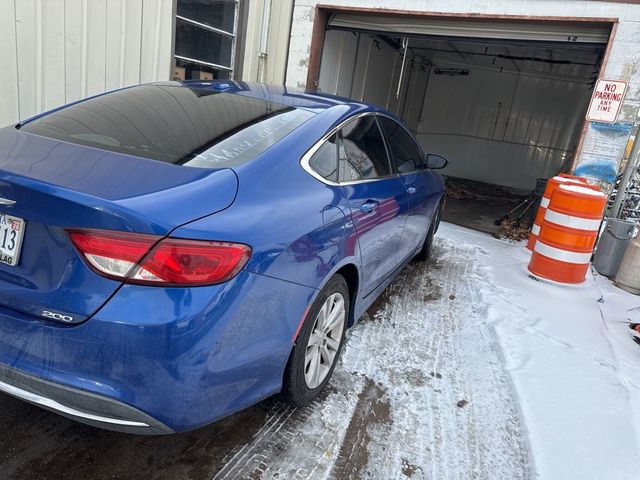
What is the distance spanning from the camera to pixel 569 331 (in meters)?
4.06

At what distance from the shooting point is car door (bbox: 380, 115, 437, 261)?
3656 millimetres

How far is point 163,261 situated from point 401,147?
271cm

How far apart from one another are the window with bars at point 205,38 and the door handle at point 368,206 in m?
4.63

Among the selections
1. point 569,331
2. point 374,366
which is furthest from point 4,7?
point 569,331

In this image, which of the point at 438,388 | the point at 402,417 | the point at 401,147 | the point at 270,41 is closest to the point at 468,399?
the point at 438,388

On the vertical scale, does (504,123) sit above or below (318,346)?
above

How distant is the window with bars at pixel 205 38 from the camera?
647 centimetres

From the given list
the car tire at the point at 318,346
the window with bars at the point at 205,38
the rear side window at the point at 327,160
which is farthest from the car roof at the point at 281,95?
the window with bars at the point at 205,38

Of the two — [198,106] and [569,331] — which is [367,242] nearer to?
[198,106]

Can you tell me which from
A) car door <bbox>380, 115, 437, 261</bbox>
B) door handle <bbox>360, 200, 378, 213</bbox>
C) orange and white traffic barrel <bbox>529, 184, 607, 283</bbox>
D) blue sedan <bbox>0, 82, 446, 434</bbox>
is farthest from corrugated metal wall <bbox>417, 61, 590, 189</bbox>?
blue sedan <bbox>0, 82, 446, 434</bbox>

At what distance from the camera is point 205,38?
22.8 feet

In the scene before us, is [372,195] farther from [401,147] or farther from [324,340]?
[401,147]

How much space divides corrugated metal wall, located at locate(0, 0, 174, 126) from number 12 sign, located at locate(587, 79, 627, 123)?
5.55 meters

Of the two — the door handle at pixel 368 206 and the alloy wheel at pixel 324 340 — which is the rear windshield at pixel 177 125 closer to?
the door handle at pixel 368 206
